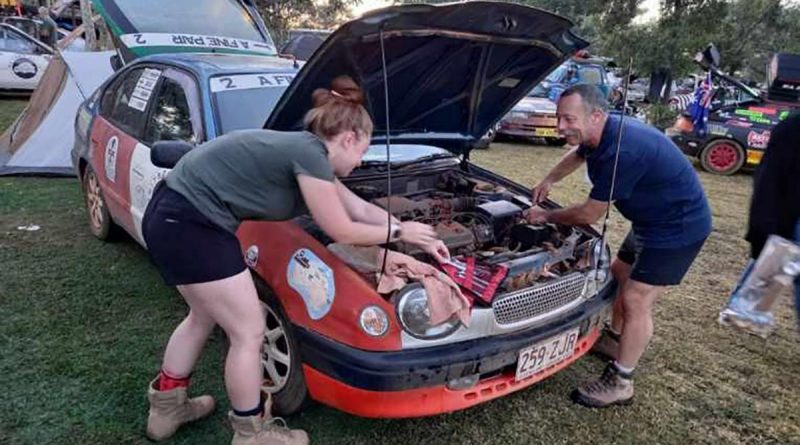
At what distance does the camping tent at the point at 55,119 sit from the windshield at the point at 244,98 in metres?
3.73

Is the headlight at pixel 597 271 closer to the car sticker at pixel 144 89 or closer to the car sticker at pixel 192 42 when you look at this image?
the car sticker at pixel 144 89

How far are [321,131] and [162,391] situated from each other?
4.21ft

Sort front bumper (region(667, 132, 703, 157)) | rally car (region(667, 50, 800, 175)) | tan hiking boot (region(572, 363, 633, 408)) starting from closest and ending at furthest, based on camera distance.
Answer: tan hiking boot (region(572, 363, 633, 408))
rally car (region(667, 50, 800, 175))
front bumper (region(667, 132, 703, 157))

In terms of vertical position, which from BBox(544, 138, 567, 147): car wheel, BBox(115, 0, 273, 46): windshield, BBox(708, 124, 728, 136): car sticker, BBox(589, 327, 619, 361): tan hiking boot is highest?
BBox(115, 0, 273, 46): windshield

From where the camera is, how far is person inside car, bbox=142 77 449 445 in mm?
1886

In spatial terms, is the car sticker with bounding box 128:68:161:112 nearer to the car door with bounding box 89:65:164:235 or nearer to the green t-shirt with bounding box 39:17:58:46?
the car door with bounding box 89:65:164:235

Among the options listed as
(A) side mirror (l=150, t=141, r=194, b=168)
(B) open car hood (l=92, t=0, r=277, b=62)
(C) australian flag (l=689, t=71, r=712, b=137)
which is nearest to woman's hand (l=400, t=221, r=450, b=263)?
(A) side mirror (l=150, t=141, r=194, b=168)

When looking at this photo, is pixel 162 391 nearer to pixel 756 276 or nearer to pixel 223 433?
pixel 223 433

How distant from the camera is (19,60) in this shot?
1168 centimetres

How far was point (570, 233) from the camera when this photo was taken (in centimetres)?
297

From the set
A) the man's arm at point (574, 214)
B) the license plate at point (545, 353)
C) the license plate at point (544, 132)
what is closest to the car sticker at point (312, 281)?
the license plate at point (545, 353)

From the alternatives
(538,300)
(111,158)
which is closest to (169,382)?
(538,300)

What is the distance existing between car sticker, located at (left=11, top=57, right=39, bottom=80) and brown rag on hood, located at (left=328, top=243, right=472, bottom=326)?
12.5 m

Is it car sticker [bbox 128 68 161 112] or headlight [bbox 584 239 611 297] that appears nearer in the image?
headlight [bbox 584 239 611 297]
